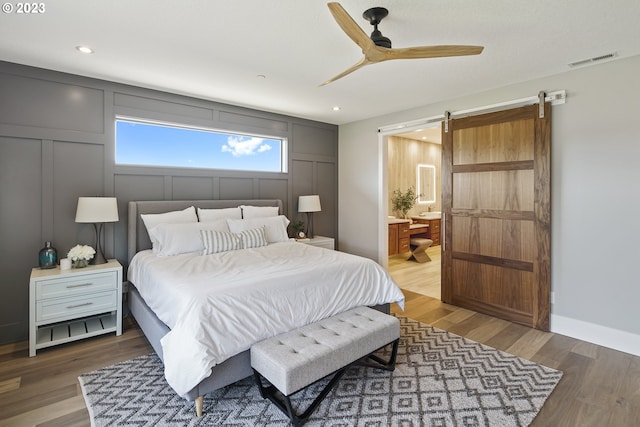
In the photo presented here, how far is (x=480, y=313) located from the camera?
3.74m

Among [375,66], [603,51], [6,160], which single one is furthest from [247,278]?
[603,51]

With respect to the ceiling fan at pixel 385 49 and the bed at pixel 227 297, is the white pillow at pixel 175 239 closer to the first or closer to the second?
the bed at pixel 227 297

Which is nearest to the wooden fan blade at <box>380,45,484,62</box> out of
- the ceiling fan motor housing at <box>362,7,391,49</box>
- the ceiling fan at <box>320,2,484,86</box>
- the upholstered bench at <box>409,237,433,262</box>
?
the ceiling fan at <box>320,2,484,86</box>

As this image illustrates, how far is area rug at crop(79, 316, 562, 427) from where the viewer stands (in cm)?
195

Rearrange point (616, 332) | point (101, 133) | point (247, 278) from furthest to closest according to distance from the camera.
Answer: point (101, 133), point (616, 332), point (247, 278)

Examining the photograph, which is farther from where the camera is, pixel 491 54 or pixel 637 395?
pixel 491 54

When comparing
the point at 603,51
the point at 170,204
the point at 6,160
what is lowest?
the point at 170,204

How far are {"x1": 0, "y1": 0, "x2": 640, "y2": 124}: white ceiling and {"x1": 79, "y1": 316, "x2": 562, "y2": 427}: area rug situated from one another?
2535 millimetres

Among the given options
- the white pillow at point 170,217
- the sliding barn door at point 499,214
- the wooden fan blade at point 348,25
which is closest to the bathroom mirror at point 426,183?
the sliding barn door at point 499,214

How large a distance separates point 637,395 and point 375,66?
3.18m

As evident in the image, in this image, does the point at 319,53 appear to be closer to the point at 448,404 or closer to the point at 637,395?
the point at 448,404

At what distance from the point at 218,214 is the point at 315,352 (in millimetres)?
2428

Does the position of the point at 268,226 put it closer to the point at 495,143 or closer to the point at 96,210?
the point at 96,210

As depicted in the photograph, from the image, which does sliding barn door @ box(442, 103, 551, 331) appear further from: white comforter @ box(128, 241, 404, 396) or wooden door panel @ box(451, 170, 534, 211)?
white comforter @ box(128, 241, 404, 396)
